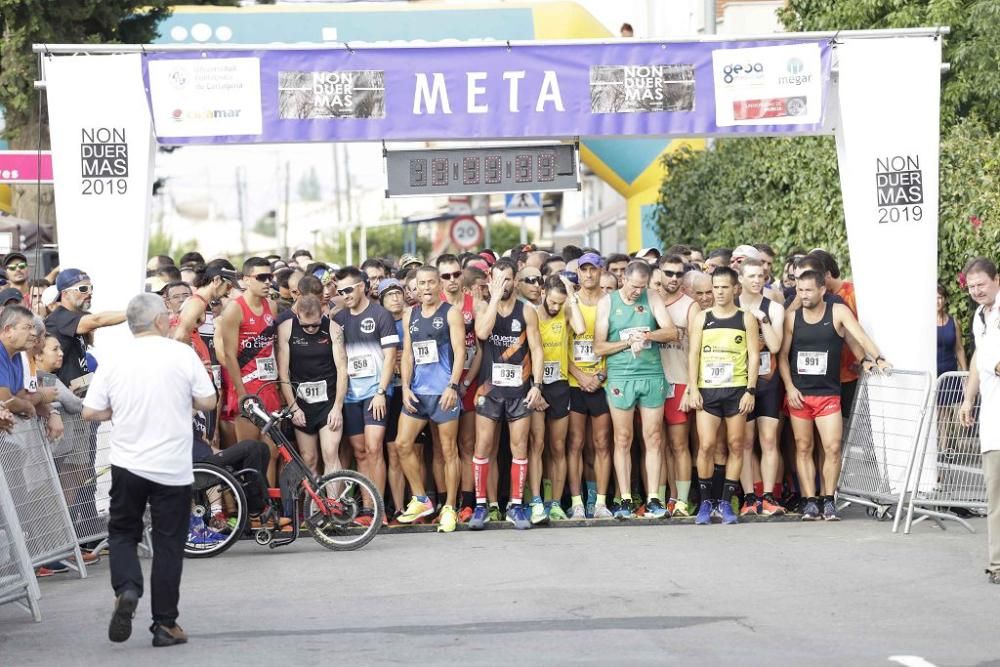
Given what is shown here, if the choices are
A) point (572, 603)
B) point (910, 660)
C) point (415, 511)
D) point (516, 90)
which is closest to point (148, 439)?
point (572, 603)

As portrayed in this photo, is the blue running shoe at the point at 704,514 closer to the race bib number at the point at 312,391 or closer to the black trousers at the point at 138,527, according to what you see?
the race bib number at the point at 312,391

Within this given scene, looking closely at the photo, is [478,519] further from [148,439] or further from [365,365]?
[148,439]

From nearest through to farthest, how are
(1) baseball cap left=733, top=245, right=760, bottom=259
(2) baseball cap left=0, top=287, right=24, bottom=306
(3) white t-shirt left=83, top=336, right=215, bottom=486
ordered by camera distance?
1. (3) white t-shirt left=83, top=336, right=215, bottom=486
2. (2) baseball cap left=0, top=287, right=24, bottom=306
3. (1) baseball cap left=733, top=245, right=760, bottom=259

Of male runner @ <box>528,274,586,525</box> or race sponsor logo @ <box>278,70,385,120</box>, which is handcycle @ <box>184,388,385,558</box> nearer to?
male runner @ <box>528,274,586,525</box>

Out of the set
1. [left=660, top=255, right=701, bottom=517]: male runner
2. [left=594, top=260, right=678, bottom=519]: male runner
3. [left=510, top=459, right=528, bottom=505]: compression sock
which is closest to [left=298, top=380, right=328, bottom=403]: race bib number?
[left=510, top=459, right=528, bottom=505]: compression sock

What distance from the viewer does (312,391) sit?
41.3 feet

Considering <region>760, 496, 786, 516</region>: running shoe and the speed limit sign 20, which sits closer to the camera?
<region>760, 496, 786, 516</region>: running shoe

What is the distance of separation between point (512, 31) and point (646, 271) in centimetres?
1375

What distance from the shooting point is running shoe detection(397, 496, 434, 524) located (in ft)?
41.5

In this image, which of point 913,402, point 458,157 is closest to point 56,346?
point 458,157

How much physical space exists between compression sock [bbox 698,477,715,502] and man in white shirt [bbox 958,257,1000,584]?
10.3 ft

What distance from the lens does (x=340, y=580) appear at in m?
10.1

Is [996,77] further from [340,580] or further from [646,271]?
[340,580]

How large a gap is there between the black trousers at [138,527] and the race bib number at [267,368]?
4.06 m
